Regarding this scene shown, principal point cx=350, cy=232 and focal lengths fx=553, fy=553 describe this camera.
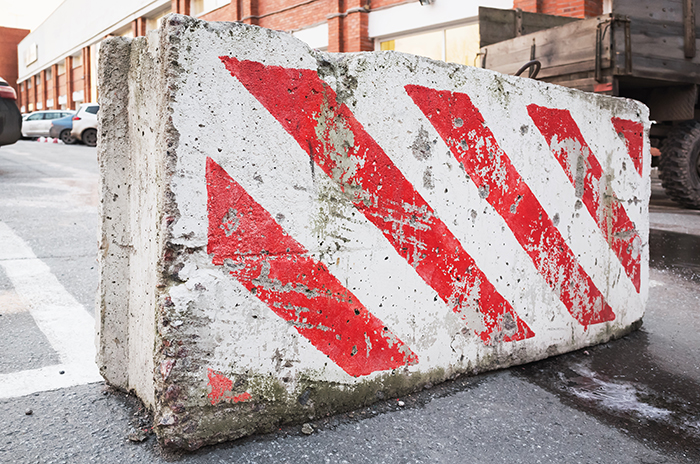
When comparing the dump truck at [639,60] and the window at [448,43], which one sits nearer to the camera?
the dump truck at [639,60]

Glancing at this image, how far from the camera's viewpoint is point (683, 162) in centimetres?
791

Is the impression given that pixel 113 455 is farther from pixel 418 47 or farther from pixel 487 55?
pixel 418 47

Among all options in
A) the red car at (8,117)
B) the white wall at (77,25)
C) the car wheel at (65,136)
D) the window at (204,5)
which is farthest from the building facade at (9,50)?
the red car at (8,117)

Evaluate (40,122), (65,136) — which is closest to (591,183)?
(65,136)

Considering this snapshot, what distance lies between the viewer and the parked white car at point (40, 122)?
23.8 meters

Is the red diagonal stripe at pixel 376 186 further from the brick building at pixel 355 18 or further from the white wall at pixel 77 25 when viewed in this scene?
the white wall at pixel 77 25

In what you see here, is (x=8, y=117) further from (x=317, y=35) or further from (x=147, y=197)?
(x=317, y=35)

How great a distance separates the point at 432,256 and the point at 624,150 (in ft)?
4.63

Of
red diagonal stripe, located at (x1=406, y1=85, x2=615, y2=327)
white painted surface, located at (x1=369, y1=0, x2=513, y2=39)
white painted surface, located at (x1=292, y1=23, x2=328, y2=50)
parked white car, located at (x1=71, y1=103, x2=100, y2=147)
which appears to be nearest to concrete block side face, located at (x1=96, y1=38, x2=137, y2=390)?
red diagonal stripe, located at (x1=406, y1=85, x2=615, y2=327)

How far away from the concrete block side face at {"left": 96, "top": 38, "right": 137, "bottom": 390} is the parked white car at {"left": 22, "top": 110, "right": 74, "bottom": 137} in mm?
24417

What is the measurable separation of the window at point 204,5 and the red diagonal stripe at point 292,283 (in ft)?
69.7

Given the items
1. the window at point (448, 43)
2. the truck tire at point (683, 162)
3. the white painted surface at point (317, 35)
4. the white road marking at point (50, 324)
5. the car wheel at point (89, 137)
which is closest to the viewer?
the white road marking at point (50, 324)

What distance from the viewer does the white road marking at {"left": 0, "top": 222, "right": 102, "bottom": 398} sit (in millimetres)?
2193

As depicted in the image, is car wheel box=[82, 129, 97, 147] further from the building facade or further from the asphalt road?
the building facade
